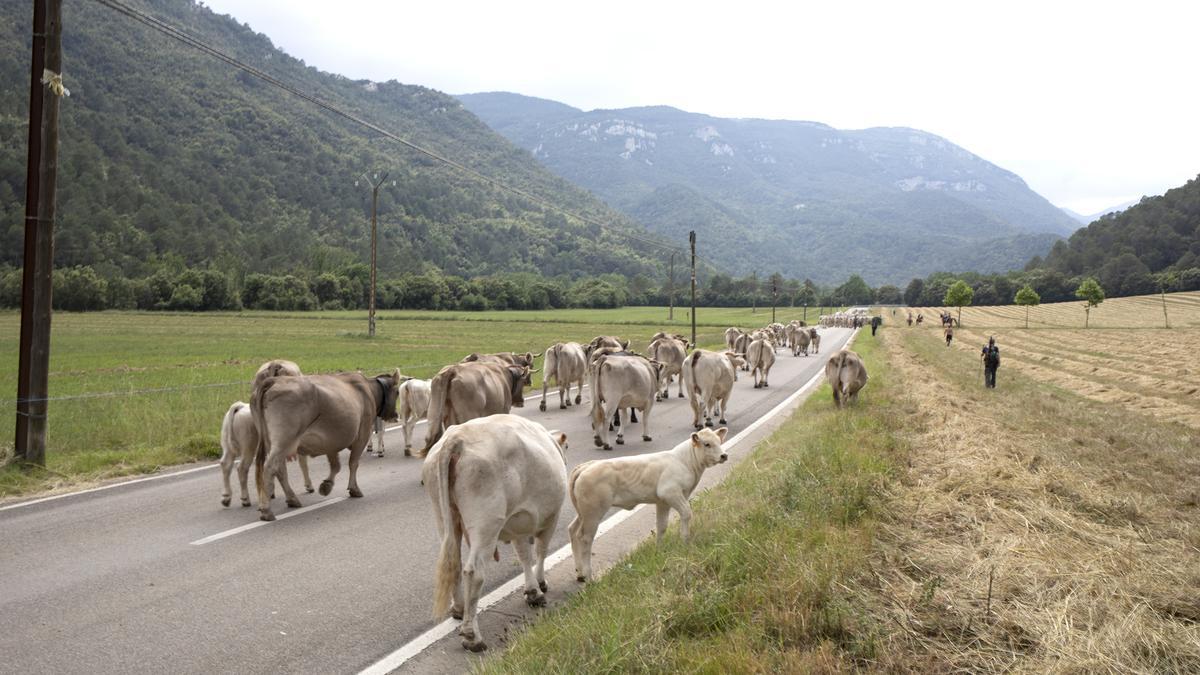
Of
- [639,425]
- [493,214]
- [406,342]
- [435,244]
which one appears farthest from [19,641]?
[493,214]

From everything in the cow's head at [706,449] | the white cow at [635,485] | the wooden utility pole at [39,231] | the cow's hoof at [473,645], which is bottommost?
the cow's hoof at [473,645]

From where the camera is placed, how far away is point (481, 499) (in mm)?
5543

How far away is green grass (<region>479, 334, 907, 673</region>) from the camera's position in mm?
4426

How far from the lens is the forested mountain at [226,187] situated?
341 feet

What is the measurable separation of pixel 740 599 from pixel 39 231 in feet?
39.6

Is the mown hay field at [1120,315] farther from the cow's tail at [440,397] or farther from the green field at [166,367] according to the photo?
the cow's tail at [440,397]

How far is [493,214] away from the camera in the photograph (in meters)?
168

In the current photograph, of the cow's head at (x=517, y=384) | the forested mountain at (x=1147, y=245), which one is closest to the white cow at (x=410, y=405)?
the cow's head at (x=517, y=384)

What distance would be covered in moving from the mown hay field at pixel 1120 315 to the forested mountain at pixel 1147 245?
8.18m

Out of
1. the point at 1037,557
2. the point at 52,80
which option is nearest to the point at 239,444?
the point at 52,80

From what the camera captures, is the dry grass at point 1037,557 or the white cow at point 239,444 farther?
the white cow at point 239,444

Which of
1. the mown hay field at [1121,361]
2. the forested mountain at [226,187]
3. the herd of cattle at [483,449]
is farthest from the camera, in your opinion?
the forested mountain at [226,187]

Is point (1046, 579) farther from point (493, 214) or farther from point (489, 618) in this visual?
point (493, 214)

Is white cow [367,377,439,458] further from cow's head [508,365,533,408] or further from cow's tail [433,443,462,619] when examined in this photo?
cow's tail [433,443,462,619]
